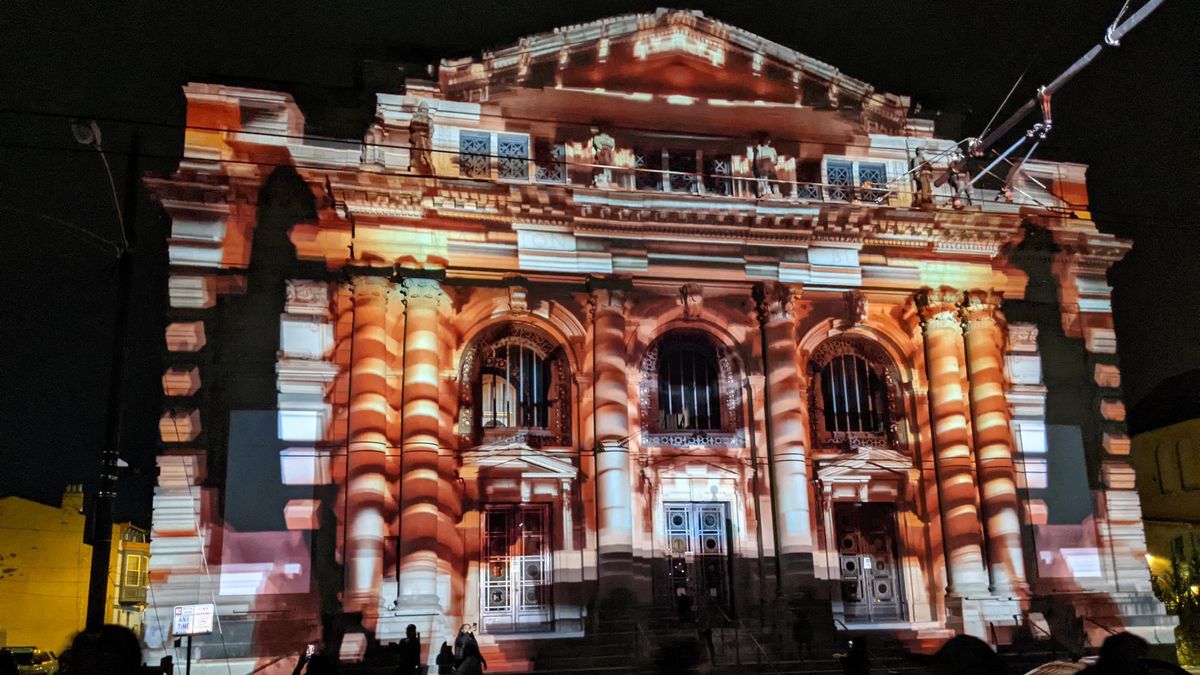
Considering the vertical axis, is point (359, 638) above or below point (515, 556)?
below

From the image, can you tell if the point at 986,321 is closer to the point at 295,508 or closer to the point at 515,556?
the point at 515,556

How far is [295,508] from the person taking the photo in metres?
21.0

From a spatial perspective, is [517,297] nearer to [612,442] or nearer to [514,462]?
[514,462]

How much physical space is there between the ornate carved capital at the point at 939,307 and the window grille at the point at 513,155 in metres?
10.3

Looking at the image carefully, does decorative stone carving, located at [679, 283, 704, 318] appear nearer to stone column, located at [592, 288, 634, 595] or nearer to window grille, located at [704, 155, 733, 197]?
stone column, located at [592, 288, 634, 595]

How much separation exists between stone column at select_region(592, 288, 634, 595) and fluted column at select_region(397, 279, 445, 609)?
3583 mm

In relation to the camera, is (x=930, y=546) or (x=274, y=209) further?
(x=930, y=546)

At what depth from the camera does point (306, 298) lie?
22188mm

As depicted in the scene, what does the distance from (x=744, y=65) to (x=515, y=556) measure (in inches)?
512

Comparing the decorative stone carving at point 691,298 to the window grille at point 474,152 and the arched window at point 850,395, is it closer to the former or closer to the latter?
the arched window at point 850,395

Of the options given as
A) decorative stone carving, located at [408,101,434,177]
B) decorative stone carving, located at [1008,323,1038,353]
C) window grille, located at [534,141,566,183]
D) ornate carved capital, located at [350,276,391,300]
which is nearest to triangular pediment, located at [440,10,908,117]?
decorative stone carving, located at [408,101,434,177]

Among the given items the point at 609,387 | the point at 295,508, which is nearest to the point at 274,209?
the point at 295,508

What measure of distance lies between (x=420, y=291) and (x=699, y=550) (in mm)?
8763

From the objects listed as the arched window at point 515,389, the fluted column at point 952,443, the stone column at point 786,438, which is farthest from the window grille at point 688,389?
the fluted column at point 952,443
